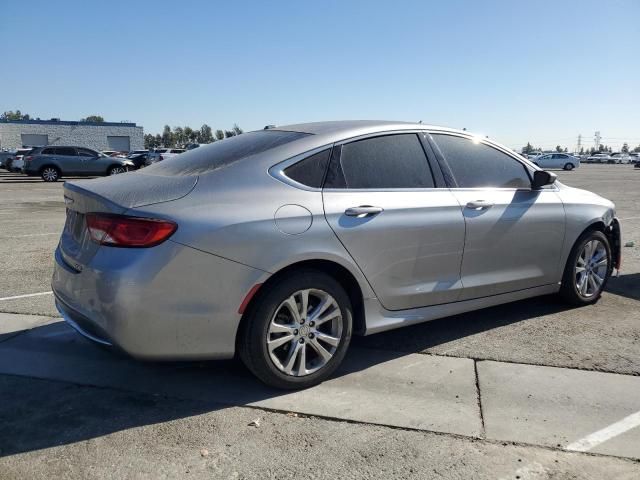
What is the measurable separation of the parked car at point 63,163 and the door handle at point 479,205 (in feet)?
75.5

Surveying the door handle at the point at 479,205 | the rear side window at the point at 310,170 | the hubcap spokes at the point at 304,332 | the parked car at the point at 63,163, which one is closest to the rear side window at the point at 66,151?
the parked car at the point at 63,163

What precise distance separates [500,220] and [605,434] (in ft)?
5.69

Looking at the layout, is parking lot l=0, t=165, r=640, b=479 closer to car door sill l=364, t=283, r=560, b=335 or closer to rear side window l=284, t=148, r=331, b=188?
car door sill l=364, t=283, r=560, b=335

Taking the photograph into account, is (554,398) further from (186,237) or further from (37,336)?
(37,336)

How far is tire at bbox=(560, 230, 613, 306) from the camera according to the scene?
4832 mm

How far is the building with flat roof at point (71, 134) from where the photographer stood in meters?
60.2

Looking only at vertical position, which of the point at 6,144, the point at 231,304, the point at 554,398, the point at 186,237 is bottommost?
the point at 554,398

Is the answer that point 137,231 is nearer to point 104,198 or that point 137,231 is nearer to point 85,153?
point 104,198

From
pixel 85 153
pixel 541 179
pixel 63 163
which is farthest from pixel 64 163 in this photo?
pixel 541 179

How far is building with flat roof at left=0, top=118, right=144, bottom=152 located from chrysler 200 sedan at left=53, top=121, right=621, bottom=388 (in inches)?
2552

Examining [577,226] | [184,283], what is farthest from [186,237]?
[577,226]

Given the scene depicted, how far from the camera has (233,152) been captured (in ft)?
11.9

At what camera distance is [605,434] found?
9.63 ft

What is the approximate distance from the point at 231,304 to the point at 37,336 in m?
2.19
